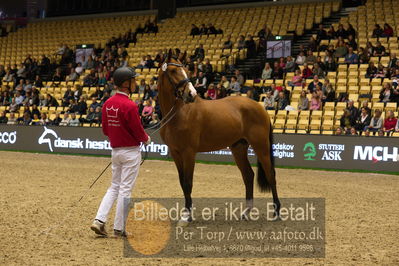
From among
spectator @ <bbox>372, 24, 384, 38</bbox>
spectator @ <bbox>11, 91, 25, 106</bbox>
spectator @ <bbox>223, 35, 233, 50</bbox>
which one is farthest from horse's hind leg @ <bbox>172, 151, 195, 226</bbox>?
spectator @ <bbox>11, 91, 25, 106</bbox>

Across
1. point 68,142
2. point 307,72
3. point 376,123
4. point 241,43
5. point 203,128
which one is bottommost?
point 68,142

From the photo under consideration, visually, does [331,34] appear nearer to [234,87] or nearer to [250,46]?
[250,46]

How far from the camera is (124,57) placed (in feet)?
96.7

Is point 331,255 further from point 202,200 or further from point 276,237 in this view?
point 202,200

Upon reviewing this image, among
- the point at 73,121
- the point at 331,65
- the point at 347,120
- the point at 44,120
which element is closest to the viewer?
the point at 347,120

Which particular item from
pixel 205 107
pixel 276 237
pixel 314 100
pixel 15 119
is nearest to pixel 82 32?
pixel 15 119

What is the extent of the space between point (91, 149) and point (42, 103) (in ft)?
21.7

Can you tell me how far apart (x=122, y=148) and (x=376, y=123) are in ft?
40.2

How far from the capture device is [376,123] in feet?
58.6

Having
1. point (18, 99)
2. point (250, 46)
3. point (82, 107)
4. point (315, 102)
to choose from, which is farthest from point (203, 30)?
point (315, 102)

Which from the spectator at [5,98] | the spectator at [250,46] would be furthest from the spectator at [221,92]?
the spectator at [5,98]

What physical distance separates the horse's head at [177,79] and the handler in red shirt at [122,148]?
4.46 feet

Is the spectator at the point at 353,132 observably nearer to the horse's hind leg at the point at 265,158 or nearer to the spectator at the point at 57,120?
the horse's hind leg at the point at 265,158

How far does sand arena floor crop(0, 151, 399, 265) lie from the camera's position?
661cm
